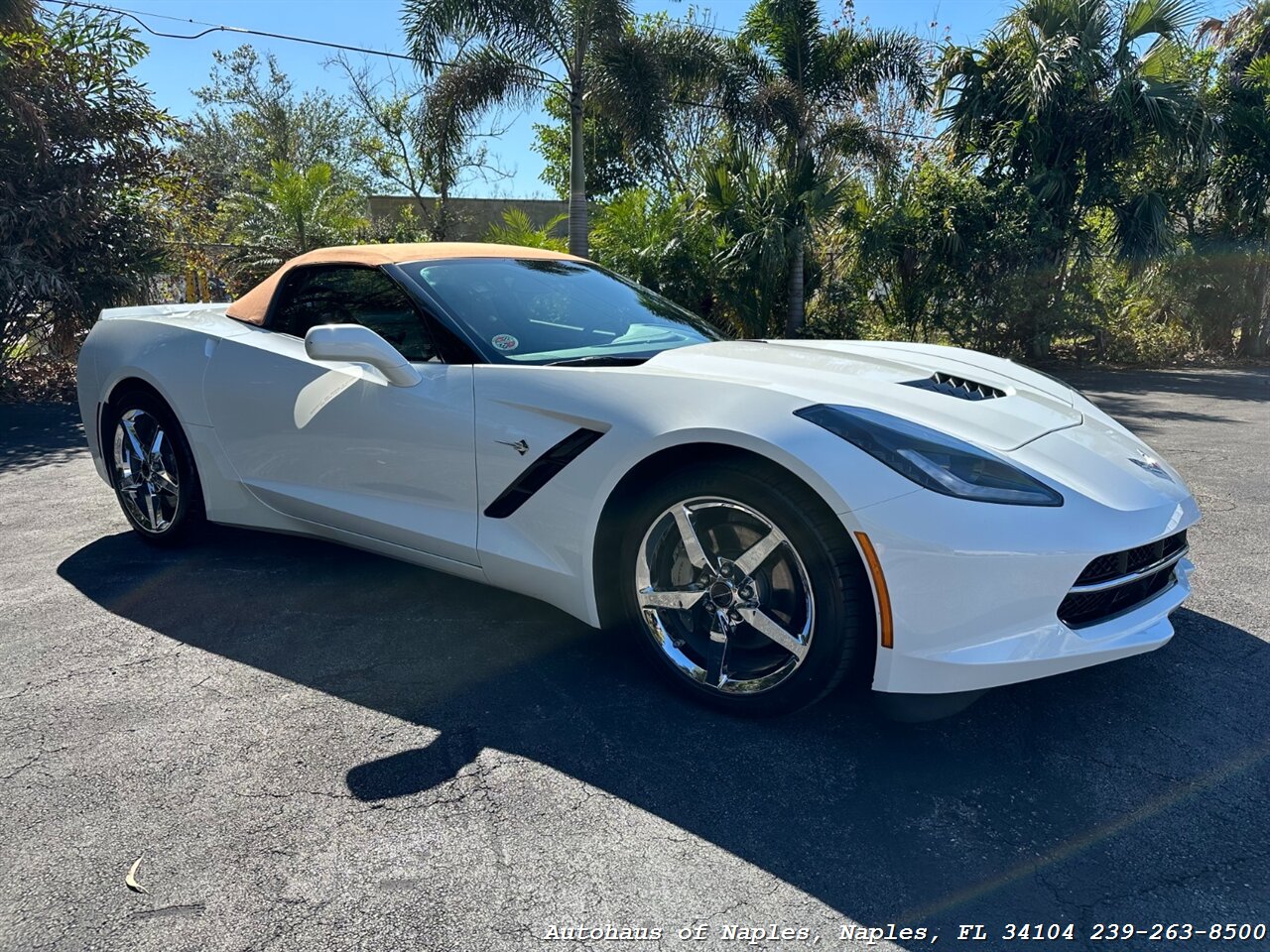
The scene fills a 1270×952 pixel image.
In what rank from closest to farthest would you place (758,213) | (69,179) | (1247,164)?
(69,179)
(758,213)
(1247,164)

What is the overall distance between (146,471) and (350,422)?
1.55m

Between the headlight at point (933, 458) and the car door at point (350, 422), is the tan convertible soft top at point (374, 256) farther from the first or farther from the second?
A: the headlight at point (933, 458)

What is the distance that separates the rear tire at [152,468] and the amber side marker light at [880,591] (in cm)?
298

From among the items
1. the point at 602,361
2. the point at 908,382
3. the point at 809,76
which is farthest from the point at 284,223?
the point at 908,382

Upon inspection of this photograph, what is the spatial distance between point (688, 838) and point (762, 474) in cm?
93

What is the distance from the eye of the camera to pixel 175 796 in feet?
7.59

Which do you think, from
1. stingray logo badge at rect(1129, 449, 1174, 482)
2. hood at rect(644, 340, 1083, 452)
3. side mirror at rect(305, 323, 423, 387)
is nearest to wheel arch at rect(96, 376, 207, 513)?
side mirror at rect(305, 323, 423, 387)

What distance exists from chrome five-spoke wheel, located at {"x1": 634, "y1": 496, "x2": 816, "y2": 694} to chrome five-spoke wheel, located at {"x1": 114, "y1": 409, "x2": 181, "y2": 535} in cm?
250

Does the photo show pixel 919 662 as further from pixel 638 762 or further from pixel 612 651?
pixel 612 651

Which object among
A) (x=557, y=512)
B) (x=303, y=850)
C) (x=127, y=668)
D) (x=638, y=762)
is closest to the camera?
(x=303, y=850)

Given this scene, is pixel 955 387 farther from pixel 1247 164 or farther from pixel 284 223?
pixel 1247 164

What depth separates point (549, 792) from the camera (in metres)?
2.32

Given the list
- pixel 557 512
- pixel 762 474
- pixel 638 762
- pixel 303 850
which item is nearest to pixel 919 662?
pixel 762 474

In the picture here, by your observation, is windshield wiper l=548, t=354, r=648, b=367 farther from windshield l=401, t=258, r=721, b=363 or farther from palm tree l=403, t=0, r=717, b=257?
palm tree l=403, t=0, r=717, b=257
